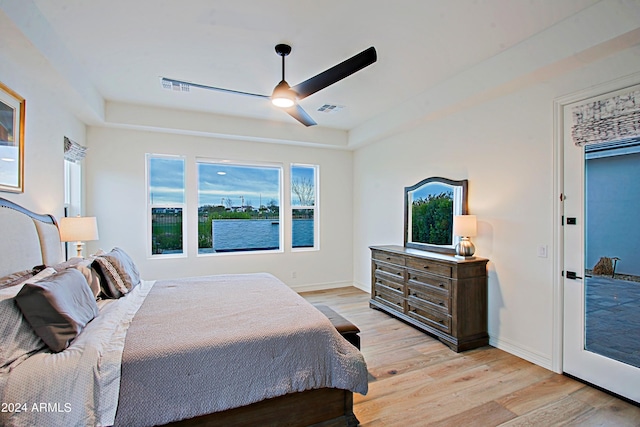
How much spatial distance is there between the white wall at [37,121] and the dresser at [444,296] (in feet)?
12.6

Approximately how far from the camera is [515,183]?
3141 mm

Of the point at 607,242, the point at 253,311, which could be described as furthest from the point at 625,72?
the point at 253,311

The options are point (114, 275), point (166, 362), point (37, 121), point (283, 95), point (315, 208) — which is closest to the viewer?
point (166, 362)

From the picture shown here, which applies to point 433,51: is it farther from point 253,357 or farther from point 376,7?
point 253,357

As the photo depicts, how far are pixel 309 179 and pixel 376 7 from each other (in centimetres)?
375

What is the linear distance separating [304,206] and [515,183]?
347 cm

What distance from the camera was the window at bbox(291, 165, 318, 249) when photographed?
5723 millimetres

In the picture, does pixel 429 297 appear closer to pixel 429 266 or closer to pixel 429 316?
pixel 429 316

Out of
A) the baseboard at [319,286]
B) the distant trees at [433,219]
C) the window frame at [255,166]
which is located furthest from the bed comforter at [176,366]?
the baseboard at [319,286]

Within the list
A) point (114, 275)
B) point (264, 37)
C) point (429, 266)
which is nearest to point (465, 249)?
point (429, 266)

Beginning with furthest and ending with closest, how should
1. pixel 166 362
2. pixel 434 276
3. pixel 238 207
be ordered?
pixel 238 207 → pixel 434 276 → pixel 166 362

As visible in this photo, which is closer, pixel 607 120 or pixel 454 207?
pixel 607 120

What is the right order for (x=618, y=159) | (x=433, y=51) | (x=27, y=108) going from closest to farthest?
(x=618, y=159)
(x=27, y=108)
(x=433, y=51)

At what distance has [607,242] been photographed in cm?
251
